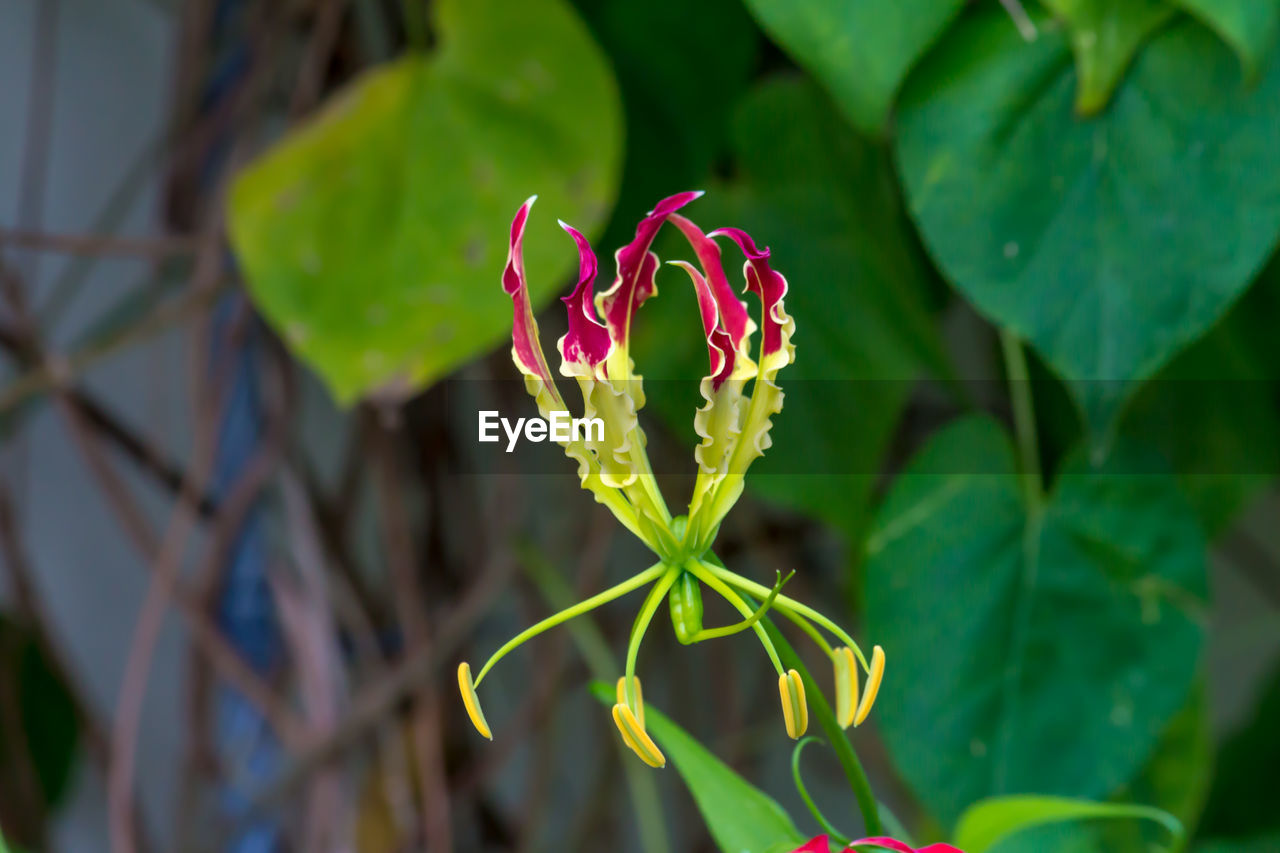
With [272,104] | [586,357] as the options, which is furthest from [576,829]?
[586,357]

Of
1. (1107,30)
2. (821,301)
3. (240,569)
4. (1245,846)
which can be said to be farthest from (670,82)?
(1245,846)

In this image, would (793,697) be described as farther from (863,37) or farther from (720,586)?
(863,37)

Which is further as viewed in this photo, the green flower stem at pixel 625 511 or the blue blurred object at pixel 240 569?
the blue blurred object at pixel 240 569

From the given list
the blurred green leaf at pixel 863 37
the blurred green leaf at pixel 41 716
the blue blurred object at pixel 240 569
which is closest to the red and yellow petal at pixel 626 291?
the blurred green leaf at pixel 863 37

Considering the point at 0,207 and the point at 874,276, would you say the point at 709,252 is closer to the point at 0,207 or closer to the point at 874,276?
the point at 874,276

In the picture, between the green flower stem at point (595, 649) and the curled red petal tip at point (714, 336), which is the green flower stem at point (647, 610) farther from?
the green flower stem at point (595, 649)

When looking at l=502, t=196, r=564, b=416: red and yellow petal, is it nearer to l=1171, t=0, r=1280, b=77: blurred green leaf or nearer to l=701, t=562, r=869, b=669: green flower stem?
l=701, t=562, r=869, b=669: green flower stem
